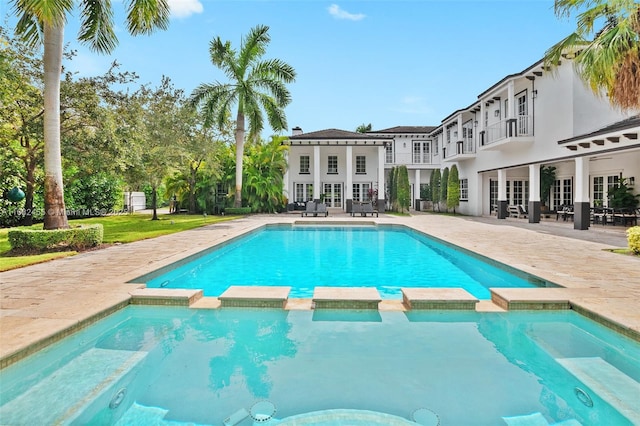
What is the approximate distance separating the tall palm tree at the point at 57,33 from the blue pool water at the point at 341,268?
415cm

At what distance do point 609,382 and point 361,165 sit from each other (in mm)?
26650

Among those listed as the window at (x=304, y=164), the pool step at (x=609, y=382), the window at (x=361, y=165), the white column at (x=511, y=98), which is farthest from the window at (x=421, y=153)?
the pool step at (x=609, y=382)

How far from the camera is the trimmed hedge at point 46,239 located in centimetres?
894

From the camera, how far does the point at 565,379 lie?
11.8ft

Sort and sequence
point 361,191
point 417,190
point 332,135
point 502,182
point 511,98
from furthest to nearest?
point 417,190, point 361,191, point 332,135, point 502,182, point 511,98

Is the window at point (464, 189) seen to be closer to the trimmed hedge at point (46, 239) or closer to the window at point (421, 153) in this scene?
the window at point (421, 153)

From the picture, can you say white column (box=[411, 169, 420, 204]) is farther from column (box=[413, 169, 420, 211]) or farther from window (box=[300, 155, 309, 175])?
window (box=[300, 155, 309, 175])

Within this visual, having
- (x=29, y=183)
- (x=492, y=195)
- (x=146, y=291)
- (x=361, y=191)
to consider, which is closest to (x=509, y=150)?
(x=492, y=195)

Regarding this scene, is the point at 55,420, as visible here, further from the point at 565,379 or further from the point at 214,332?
the point at 565,379

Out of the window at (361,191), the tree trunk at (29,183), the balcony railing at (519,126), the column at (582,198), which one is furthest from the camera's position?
the window at (361,191)

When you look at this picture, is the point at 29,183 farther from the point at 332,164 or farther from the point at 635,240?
the point at 332,164

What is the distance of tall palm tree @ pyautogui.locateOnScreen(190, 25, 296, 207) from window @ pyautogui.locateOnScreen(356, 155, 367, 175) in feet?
27.0

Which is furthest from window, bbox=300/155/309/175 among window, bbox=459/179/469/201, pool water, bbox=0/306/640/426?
pool water, bbox=0/306/640/426

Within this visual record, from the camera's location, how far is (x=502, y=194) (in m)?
21.3
